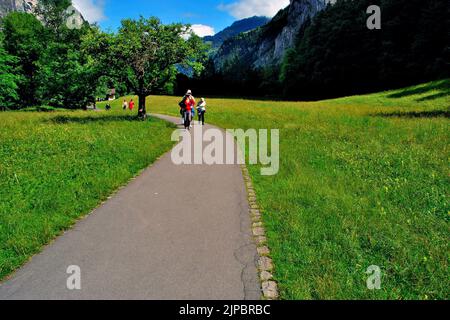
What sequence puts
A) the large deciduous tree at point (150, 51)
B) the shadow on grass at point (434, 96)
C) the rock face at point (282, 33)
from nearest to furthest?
the large deciduous tree at point (150, 51)
the shadow on grass at point (434, 96)
the rock face at point (282, 33)

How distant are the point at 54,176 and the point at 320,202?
7.21 meters

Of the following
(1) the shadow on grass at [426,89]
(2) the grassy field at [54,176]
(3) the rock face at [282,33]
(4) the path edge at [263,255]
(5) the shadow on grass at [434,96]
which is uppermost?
(3) the rock face at [282,33]

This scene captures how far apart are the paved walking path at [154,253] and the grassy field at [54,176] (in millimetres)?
365

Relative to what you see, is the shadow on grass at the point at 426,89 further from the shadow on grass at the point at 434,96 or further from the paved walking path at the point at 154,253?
the paved walking path at the point at 154,253

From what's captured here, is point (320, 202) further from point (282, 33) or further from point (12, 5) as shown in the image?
point (12, 5)

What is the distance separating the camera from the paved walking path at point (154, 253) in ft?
13.2

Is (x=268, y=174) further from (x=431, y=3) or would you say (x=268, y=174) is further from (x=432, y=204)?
(x=431, y=3)

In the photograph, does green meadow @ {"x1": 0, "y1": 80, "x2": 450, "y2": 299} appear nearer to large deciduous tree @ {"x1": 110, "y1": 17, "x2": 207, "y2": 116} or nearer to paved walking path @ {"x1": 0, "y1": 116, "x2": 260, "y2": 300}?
paved walking path @ {"x1": 0, "y1": 116, "x2": 260, "y2": 300}

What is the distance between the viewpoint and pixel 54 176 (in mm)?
8867

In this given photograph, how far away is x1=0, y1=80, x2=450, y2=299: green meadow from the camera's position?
14.5 feet

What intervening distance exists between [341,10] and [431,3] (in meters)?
23.1

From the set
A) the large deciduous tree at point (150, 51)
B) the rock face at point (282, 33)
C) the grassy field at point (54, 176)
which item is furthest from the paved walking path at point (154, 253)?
the rock face at point (282, 33)

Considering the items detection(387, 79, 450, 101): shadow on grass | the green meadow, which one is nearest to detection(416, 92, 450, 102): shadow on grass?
detection(387, 79, 450, 101): shadow on grass

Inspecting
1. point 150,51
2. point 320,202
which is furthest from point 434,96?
point 320,202
